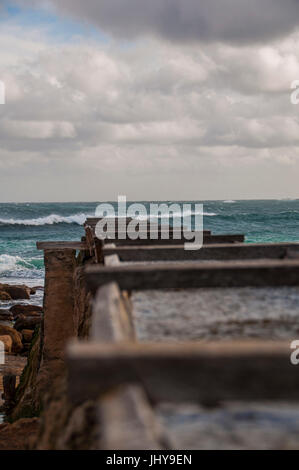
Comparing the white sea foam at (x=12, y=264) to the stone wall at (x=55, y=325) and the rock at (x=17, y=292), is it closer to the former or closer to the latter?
the rock at (x=17, y=292)

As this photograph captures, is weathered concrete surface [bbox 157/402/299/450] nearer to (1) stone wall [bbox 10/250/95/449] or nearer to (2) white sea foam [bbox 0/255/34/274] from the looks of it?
(1) stone wall [bbox 10/250/95/449]

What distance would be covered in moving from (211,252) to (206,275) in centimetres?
142

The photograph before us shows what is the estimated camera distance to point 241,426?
1484mm

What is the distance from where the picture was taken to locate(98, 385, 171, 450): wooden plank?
1271 millimetres

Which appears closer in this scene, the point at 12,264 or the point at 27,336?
the point at 27,336

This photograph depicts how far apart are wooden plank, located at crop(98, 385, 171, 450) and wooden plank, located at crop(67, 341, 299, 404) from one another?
6 cm

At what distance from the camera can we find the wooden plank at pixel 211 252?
13.9ft

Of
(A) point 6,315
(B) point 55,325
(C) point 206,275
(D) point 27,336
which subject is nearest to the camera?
(C) point 206,275

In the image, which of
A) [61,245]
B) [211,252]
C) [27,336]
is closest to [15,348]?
[27,336]

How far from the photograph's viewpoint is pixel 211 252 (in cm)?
442

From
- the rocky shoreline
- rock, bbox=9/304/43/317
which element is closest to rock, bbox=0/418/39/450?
the rocky shoreline

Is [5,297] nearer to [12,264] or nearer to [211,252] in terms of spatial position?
[12,264]

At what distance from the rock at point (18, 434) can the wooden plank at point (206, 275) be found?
7.82 ft
